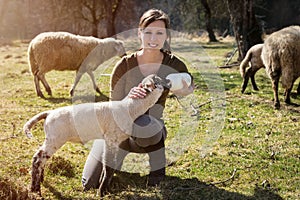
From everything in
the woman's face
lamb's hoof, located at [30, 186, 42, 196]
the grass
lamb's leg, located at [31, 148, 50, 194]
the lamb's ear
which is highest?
the woman's face

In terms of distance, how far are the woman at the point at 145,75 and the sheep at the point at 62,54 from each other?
5.08 meters

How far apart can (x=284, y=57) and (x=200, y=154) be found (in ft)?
10.2

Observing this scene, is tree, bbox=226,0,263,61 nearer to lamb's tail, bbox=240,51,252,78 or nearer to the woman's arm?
lamb's tail, bbox=240,51,252,78

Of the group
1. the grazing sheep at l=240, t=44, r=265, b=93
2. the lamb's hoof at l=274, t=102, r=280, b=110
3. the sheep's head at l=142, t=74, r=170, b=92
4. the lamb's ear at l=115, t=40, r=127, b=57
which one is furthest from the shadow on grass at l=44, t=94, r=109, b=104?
the sheep's head at l=142, t=74, r=170, b=92

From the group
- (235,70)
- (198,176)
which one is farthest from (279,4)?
(198,176)

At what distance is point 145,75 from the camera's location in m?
4.02

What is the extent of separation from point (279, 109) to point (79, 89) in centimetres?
468

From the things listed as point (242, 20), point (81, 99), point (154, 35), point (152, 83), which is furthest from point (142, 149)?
point (242, 20)

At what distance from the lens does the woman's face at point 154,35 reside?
3777mm

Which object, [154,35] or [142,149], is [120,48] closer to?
[142,149]

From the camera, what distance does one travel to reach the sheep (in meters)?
8.73

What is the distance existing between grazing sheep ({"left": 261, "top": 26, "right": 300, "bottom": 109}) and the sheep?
408 cm

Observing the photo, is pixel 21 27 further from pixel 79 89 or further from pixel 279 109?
pixel 279 109

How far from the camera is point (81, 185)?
4098 millimetres
